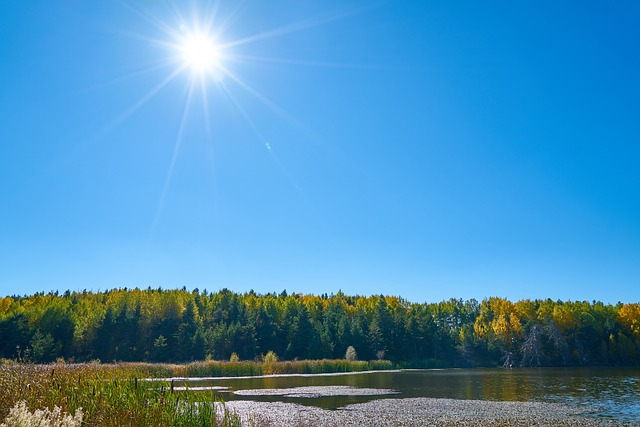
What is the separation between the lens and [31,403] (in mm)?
11797

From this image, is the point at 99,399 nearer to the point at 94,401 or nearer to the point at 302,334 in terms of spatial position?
the point at 94,401

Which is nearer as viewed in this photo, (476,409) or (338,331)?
(476,409)

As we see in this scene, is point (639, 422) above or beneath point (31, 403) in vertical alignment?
beneath

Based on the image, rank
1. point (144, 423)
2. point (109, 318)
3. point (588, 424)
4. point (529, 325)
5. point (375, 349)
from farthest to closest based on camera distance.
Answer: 1. point (529, 325)
2. point (375, 349)
3. point (109, 318)
4. point (588, 424)
5. point (144, 423)

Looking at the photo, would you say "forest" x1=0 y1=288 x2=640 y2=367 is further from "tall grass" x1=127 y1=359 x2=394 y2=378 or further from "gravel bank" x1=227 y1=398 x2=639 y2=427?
"gravel bank" x1=227 y1=398 x2=639 y2=427

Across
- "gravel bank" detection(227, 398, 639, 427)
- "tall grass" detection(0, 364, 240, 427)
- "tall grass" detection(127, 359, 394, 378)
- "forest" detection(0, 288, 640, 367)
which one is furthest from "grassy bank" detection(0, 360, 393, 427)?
"forest" detection(0, 288, 640, 367)

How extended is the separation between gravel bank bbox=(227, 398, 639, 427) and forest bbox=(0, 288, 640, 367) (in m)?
71.6

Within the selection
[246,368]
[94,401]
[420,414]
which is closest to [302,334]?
[246,368]

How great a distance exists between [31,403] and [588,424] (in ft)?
86.2

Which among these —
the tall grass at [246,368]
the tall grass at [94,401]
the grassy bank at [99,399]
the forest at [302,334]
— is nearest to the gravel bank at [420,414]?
the grassy bank at [99,399]

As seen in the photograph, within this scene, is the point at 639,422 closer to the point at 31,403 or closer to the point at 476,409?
the point at 476,409

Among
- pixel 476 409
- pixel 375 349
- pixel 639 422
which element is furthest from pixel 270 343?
pixel 639 422

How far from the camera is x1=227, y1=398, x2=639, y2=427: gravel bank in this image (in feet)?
80.8

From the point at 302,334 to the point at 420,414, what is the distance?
3717 inches
